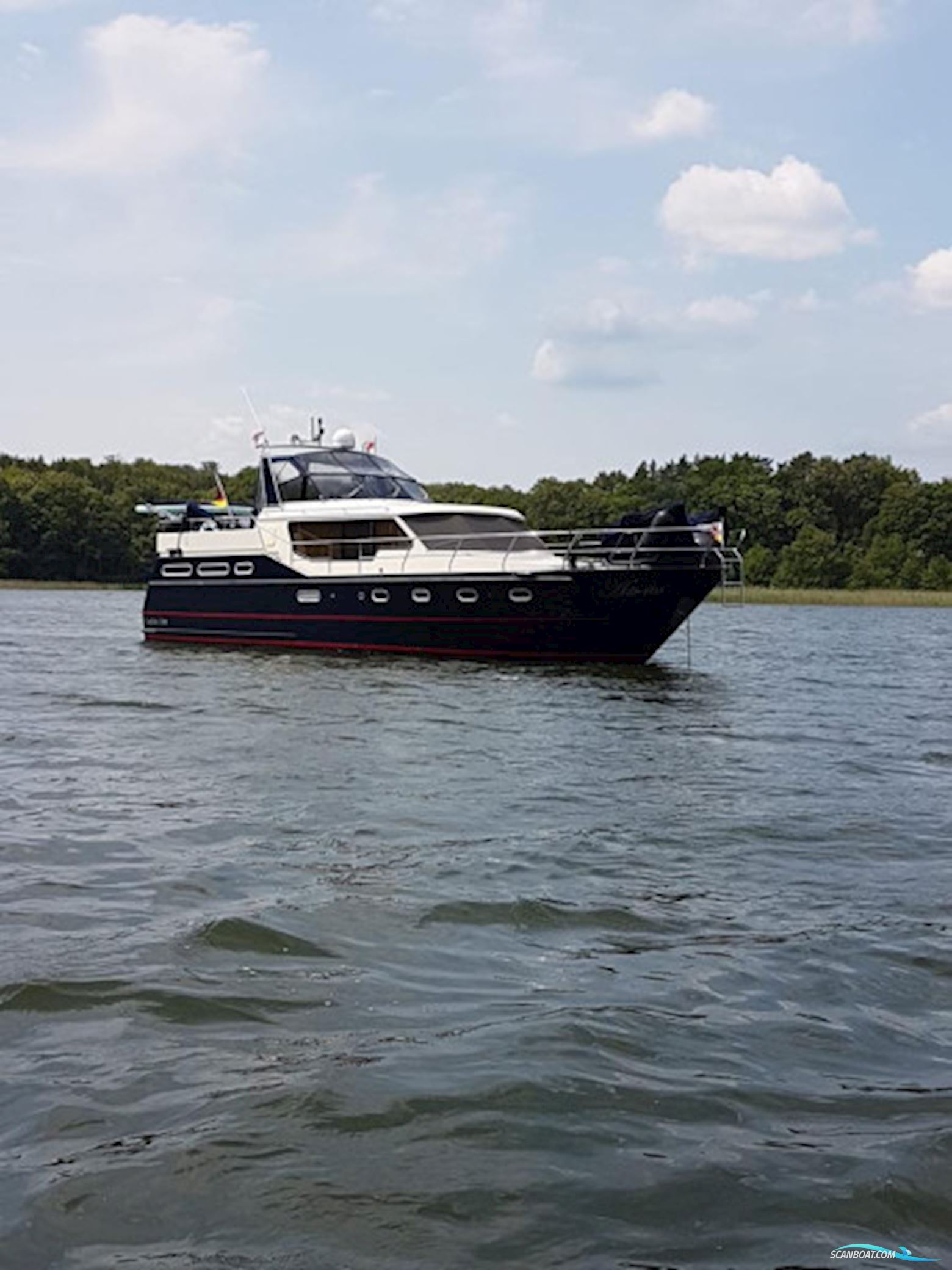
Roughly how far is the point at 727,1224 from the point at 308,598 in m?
21.0

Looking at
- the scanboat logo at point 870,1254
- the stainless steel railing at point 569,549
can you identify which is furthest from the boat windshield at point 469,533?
the scanboat logo at point 870,1254

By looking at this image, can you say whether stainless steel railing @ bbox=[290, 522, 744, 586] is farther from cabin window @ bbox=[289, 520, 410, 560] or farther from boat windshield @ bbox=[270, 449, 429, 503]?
boat windshield @ bbox=[270, 449, 429, 503]

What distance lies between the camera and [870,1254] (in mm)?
3201

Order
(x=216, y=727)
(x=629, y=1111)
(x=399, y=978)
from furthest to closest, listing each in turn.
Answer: (x=216, y=727) → (x=399, y=978) → (x=629, y=1111)

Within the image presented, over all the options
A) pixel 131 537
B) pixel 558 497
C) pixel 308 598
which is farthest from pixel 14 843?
pixel 558 497

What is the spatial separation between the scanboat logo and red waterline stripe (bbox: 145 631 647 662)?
1875cm

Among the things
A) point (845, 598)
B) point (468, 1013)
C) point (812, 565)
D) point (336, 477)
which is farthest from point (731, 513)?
point (468, 1013)

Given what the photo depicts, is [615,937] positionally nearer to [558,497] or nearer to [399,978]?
[399,978]

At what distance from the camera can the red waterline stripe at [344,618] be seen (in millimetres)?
21734

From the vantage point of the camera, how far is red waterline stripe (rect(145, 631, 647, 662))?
72.2ft

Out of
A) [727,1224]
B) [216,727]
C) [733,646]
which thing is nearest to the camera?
[727,1224]

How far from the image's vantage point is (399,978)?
529 cm

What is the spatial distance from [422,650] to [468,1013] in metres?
18.0
